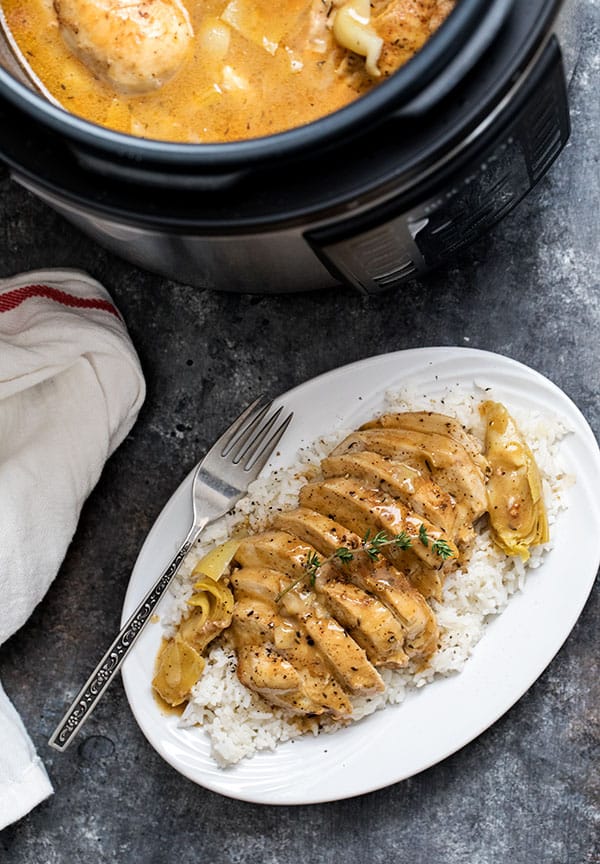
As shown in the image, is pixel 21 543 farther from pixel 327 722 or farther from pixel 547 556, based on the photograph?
pixel 547 556

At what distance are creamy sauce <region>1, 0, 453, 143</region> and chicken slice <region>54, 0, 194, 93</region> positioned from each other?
0.09ft

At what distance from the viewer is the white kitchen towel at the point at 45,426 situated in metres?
2.33

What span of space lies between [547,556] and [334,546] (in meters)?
0.45

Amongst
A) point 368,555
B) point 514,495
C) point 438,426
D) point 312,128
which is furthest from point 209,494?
point 312,128

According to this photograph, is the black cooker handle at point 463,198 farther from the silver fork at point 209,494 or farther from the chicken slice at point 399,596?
the chicken slice at point 399,596

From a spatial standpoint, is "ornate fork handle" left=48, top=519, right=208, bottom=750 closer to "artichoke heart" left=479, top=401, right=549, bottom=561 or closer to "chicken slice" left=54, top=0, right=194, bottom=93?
"artichoke heart" left=479, top=401, right=549, bottom=561

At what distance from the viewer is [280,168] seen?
1.58 meters

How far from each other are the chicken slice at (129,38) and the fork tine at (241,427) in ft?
2.31

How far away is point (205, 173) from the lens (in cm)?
159

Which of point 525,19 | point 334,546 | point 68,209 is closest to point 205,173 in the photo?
point 68,209

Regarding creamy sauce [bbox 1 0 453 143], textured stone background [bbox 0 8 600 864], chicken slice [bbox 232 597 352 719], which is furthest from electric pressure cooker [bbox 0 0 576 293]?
chicken slice [bbox 232 597 352 719]

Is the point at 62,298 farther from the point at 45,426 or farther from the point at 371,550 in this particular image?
the point at 371,550

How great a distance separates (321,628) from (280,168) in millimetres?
937

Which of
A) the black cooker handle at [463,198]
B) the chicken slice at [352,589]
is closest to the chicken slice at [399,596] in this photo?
the chicken slice at [352,589]
